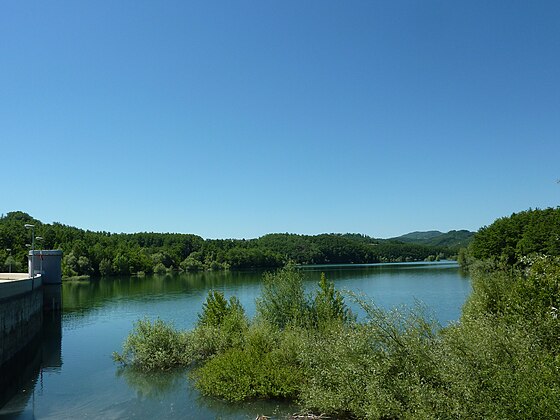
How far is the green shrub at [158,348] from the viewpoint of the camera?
98.3 feet

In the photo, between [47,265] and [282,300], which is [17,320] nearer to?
[282,300]

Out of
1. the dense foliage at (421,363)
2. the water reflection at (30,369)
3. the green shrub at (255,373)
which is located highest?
the dense foliage at (421,363)

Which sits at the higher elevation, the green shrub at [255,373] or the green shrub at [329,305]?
the green shrub at [329,305]

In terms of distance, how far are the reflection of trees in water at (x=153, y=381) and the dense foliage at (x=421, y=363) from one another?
1.10 meters

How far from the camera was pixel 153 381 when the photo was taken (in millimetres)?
27859

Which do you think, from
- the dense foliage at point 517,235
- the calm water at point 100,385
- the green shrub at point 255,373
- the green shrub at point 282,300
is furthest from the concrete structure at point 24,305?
the dense foliage at point 517,235

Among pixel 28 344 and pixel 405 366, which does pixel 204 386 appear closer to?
pixel 405 366

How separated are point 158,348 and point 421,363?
19.7m

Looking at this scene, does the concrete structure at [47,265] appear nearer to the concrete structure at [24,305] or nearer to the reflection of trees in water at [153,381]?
the concrete structure at [24,305]

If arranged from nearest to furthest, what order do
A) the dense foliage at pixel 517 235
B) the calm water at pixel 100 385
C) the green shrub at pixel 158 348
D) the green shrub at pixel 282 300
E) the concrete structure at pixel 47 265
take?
the calm water at pixel 100 385, the green shrub at pixel 158 348, the green shrub at pixel 282 300, the concrete structure at pixel 47 265, the dense foliage at pixel 517 235

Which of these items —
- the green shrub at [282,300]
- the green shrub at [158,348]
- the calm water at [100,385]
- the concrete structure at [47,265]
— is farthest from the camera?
the concrete structure at [47,265]

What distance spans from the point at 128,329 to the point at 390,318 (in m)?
37.3

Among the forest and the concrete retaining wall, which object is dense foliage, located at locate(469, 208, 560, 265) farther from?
the concrete retaining wall

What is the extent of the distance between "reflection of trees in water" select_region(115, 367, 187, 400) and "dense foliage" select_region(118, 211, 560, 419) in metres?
1.10
